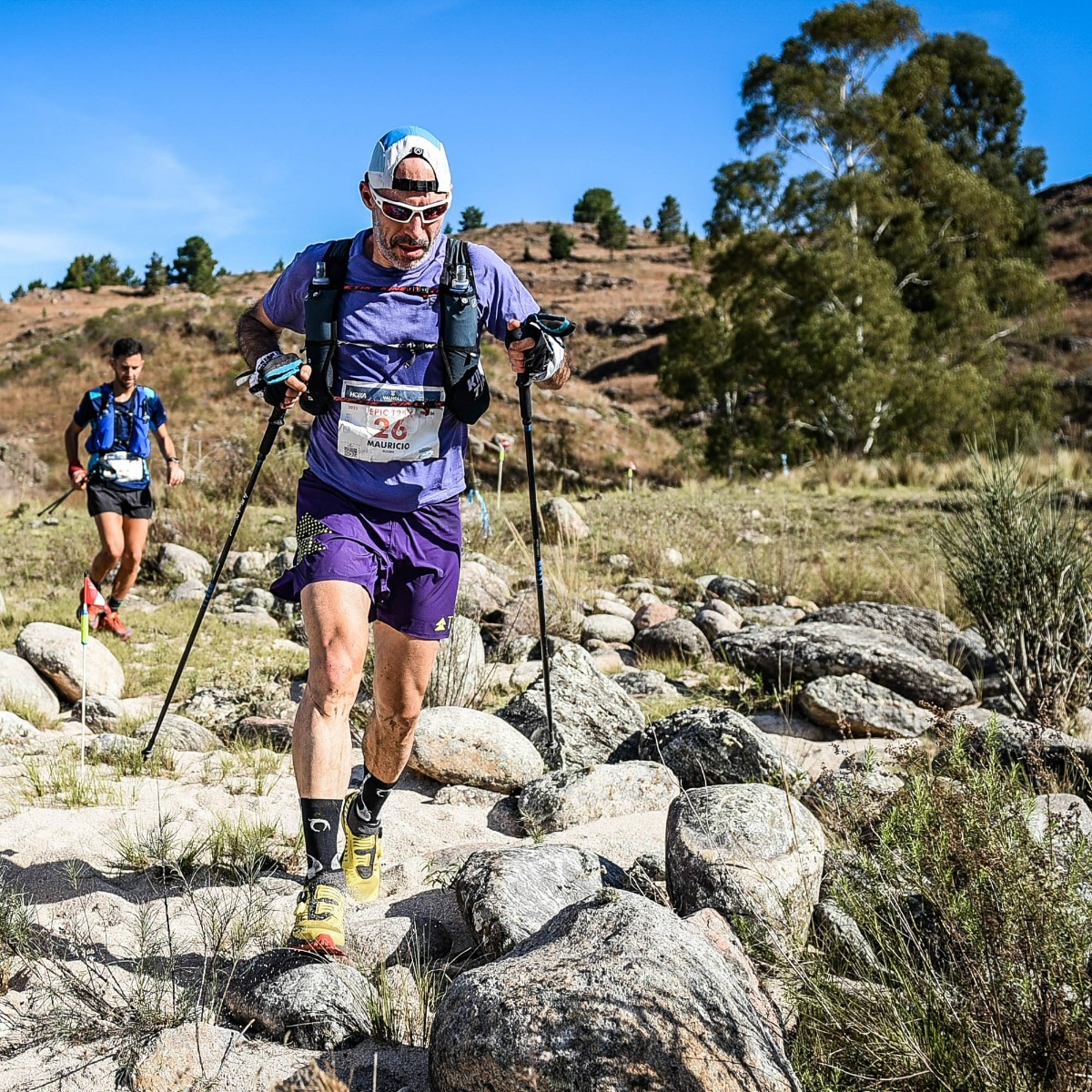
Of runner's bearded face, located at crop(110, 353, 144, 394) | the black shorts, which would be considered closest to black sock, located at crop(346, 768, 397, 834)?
the black shorts

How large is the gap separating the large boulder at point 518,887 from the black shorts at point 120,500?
5.63m

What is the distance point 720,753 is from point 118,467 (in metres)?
5.32

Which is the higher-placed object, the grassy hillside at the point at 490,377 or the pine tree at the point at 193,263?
the pine tree at the point at 193,263

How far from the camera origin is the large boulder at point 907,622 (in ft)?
23.3

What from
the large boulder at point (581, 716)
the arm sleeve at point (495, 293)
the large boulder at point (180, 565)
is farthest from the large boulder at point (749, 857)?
the large boulder at point (180, 565)

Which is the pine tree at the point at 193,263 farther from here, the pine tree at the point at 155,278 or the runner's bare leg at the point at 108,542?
the runner's bare leg at the point at 108,542

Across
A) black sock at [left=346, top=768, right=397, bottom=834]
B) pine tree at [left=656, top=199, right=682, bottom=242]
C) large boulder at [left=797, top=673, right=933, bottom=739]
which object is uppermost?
pine tree at [left=656, top=199, right=682, bottom=242]

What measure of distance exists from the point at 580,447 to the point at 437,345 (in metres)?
26.4

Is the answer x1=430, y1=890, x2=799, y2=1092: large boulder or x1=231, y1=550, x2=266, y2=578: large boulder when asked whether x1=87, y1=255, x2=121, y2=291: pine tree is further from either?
x1=430, y1=890, x2=799, y2=1092: large boulder

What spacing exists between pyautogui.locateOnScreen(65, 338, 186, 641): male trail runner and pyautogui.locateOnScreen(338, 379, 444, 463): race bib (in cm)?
485

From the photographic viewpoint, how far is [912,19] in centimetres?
2448

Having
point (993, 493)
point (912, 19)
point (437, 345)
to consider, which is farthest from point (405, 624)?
point (912, 19)

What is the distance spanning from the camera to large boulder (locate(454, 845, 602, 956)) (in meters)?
2.98

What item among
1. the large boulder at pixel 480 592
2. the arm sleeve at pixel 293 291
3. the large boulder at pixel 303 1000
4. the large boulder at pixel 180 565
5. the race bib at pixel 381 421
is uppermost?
the arm sleeve at pixel 293 291
